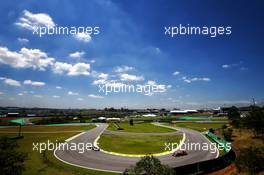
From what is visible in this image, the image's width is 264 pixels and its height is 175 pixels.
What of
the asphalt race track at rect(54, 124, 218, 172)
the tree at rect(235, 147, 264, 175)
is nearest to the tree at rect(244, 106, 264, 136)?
the asphalt race track at rect(54, 124, 218, 172)

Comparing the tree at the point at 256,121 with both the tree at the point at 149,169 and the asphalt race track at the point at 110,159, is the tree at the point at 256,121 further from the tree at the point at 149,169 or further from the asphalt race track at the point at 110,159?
the tree at the point at 149,169

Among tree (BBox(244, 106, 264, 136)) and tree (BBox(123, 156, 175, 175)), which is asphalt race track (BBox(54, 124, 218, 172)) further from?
tree (BBox(244, 106, 264, 136))

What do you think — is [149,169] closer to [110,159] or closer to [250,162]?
[250,162]

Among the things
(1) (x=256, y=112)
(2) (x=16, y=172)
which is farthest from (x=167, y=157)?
(1) (x=256, y=112)

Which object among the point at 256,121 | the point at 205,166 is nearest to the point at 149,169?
the point at 205,166

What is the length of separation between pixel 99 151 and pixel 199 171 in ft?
74.2

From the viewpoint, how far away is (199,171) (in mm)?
31281

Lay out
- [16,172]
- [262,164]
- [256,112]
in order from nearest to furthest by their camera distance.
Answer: [16,172], [262,164], [256,112]

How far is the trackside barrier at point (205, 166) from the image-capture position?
97.4 feet

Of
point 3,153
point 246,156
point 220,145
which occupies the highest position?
point 3,153

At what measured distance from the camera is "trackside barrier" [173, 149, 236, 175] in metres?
29.7

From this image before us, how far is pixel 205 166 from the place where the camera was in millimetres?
32188

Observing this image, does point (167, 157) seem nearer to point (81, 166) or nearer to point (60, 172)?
point (81, 166)

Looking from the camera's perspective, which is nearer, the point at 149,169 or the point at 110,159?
the point at 149,169
